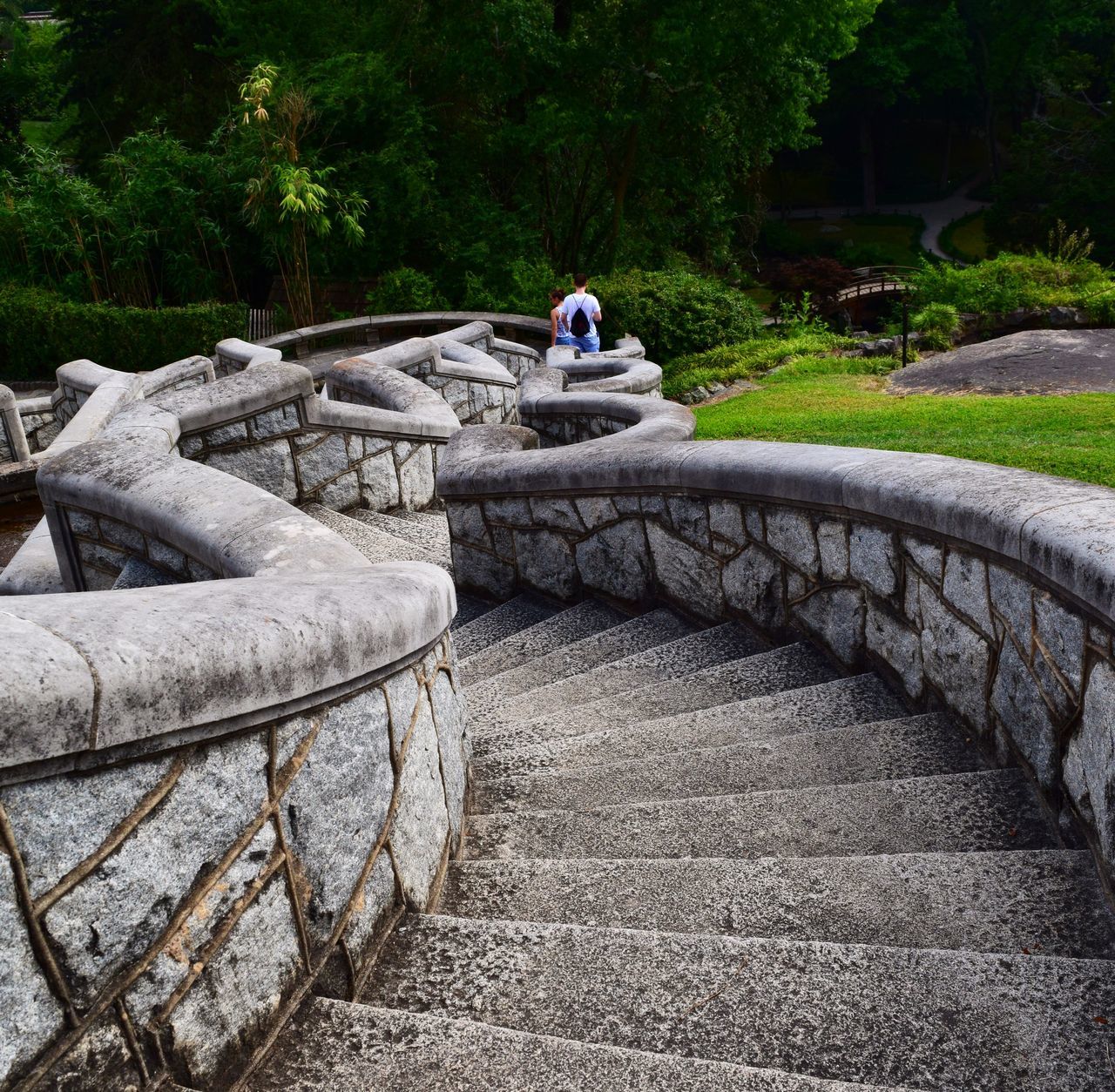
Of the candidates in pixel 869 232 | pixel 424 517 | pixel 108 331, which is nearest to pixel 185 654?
pixel 424 517

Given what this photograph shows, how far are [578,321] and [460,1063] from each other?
1087 centimetres

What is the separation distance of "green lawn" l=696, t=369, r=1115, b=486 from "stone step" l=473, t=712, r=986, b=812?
105 inches

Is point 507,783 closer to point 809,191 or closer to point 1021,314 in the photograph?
point 1021,314

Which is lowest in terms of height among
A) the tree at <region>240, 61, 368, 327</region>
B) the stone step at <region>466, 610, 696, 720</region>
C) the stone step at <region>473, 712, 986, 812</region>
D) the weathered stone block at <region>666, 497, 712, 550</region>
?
the stone step at <region>466, 610, 696, 720</region>

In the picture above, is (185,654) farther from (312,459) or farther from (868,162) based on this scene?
(868,162)

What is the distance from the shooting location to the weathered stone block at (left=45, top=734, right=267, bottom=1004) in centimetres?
182

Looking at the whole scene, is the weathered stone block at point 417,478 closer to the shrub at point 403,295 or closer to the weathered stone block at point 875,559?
the weathered stone block at point 875,559

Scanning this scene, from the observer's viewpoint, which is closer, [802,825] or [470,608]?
[802,825]

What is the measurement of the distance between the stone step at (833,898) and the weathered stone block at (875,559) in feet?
4.14

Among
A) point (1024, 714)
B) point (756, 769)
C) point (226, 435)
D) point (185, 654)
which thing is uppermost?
point (185, 654)

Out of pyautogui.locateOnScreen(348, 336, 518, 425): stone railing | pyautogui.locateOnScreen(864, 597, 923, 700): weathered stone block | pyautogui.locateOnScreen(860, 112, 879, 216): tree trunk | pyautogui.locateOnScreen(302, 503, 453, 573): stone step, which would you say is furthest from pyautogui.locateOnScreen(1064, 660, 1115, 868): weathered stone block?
pyautogui.locateOnScreen(860, 112, 879, 216): tree trunk

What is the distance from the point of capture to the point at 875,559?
386cm

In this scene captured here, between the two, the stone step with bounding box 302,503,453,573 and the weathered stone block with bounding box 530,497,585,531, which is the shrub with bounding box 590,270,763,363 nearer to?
the stone step with bounding box 302,503,453,573

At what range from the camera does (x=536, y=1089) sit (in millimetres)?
1976
